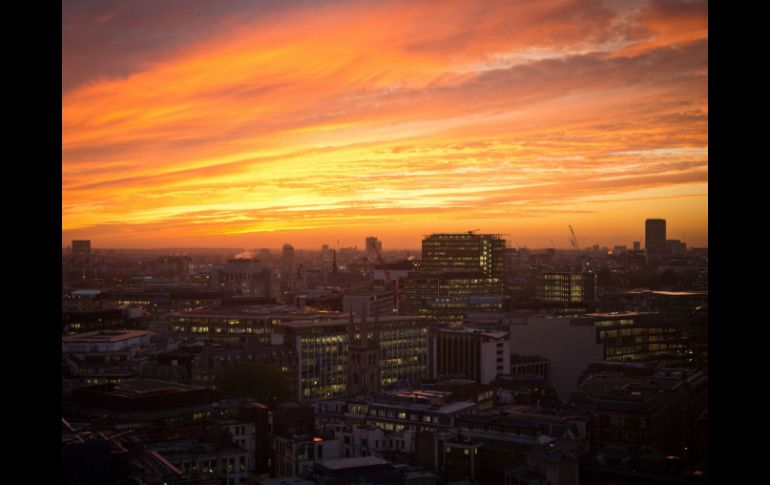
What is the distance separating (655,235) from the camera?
66.5 metres

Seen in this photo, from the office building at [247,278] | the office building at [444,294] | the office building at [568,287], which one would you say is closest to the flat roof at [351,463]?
the office building at [444,294]

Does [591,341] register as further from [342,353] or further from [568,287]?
[568,287]

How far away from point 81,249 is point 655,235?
45.3m

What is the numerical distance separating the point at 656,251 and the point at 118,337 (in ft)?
143

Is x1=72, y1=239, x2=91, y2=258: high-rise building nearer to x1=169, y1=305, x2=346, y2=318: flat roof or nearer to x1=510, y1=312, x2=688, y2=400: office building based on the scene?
x1=169, y1=305, x2=346, y2=318: flat roof

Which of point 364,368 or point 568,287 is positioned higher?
point 568,287

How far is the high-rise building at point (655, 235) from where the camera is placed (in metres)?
65.5

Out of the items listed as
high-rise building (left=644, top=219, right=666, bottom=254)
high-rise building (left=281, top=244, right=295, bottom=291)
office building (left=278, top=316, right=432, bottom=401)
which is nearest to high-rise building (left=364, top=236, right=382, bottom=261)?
high-rise building (left=281, top=244, right=295, bottom=291)

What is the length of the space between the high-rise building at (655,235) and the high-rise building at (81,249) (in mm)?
43590

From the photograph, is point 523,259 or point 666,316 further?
point 523,259

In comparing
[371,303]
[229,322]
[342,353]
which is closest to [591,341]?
[342,353]

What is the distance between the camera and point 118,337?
1266 inches
